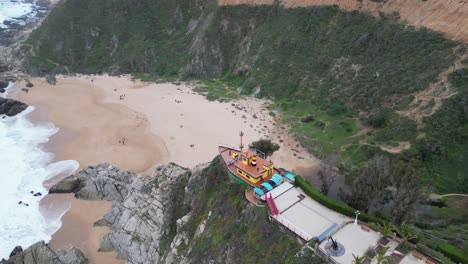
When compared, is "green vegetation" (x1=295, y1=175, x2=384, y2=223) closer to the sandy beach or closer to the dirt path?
the sandy beach

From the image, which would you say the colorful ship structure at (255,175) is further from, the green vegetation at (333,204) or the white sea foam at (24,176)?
the white sea foam at (24,176)

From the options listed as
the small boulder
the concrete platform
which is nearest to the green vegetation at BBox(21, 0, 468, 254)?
the concrete platform

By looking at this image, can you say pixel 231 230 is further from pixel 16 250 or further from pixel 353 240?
pixel 16 250

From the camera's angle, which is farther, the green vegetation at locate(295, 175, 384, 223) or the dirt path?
the dirt path

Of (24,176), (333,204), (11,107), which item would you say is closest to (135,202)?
(24,176)

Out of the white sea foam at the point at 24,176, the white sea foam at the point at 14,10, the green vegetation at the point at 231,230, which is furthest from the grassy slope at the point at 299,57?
the white sea foam at the point at 14,10
